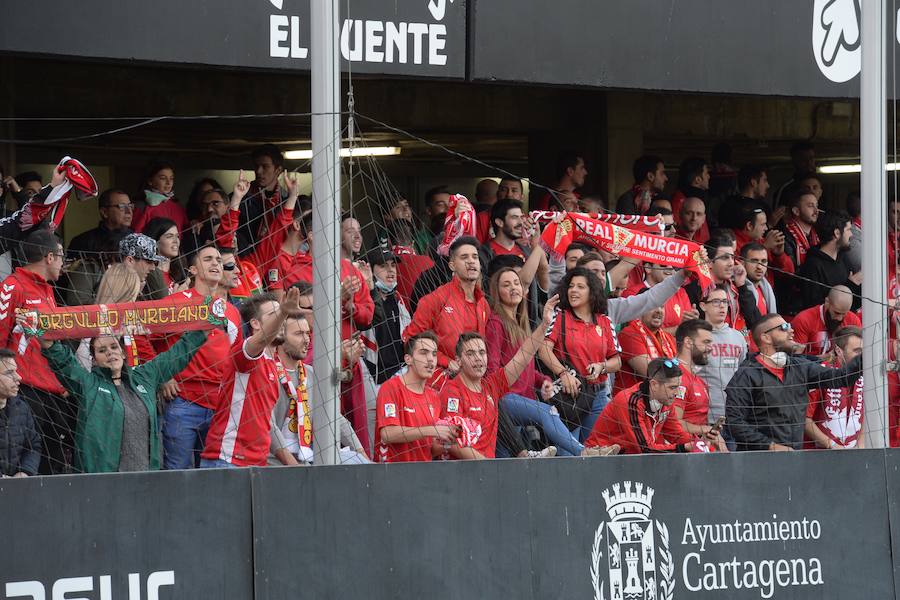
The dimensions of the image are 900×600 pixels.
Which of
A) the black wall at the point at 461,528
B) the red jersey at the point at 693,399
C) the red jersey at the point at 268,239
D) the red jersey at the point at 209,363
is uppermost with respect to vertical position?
the red jersey at the point at 268,239

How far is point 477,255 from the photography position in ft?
27.7

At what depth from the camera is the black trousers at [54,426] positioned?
627 cm

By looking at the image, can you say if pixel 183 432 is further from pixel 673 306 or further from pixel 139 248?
pixel 673 306

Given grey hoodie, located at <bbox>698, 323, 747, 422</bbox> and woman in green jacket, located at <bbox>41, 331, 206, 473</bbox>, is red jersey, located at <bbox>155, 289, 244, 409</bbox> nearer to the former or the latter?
woman in green jacket, located at <bbox>41, 331, 206, 473</bbox>

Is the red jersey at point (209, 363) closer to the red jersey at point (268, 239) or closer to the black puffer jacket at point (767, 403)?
the red jersey at point (268, 239)

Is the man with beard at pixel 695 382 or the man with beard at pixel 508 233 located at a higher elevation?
the man with beard at pixel 508 233

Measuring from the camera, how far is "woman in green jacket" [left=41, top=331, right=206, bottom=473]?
6.41m

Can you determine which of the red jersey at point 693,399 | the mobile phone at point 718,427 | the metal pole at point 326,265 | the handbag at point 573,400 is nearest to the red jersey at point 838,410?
the red jersey at point 693,399

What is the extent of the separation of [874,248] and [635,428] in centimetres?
146

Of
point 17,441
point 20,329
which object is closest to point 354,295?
point 20,329

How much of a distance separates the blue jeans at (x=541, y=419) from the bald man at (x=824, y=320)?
260cm

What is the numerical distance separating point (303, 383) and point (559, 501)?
1.54m

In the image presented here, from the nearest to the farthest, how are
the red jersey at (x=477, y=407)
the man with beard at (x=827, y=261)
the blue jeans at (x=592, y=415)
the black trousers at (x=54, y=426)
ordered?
the black trousers at (x=54, y=426) → the red jersey at (x=477, y=407) → the blue jeans at (x=592, y=415) → the man with beard at (x=827, y=261)

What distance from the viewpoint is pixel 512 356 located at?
800 centimetres
